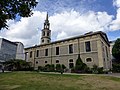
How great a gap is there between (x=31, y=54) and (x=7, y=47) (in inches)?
523

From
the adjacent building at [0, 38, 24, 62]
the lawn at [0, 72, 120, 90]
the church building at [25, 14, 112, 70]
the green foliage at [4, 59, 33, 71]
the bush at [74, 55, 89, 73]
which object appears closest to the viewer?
the lawn at [0, 72, 120, 90]

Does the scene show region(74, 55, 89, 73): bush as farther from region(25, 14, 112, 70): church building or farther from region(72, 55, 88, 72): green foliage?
region(25, 14, 112, 70): church building

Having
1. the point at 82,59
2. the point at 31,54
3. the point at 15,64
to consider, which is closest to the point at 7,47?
the point at 31,54

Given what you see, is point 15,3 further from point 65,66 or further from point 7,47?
point 7,47

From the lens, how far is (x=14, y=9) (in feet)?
29.9

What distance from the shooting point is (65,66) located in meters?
38.6

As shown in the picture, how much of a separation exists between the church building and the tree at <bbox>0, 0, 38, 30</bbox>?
26295 millimetres

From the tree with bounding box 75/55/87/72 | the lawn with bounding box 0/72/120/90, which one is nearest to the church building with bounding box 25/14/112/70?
the tree with bounding box 75/55/87/72

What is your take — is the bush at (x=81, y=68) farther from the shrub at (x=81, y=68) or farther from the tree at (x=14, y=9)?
the tree at (x=14, y=9)

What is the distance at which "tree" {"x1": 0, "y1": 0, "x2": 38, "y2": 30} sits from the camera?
8.77 meters

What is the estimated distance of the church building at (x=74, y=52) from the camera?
111 ft

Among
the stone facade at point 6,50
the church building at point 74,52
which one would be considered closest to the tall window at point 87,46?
the church building at point 74,52

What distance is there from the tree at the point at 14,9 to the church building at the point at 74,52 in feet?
86.3

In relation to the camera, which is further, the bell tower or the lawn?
the bell tower
